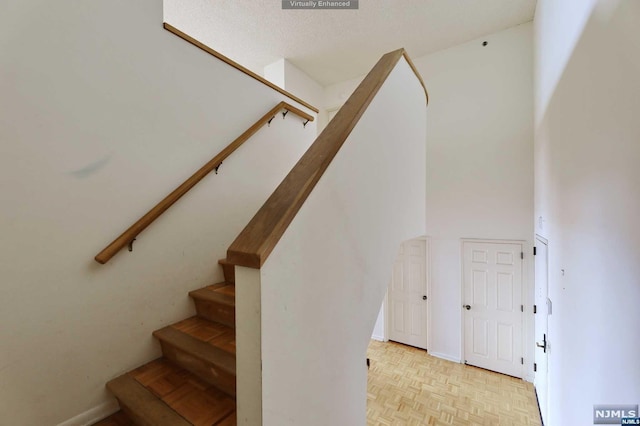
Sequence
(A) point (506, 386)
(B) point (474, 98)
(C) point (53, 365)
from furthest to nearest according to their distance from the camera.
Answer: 1. (B) point (474, 98)
2. (A) point (506, 386)
3. (C) point (53, 365)

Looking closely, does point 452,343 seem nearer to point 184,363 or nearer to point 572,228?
point 572,228

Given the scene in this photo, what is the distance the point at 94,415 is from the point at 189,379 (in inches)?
20.9

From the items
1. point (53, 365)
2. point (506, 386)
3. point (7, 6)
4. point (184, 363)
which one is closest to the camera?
point (7, 6)

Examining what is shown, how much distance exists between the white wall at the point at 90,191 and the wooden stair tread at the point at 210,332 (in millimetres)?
117

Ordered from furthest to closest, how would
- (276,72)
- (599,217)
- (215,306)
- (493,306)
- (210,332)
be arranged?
(276,72), (493,306), (215,306), (210,332), (599,217)

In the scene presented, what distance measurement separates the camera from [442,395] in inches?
123

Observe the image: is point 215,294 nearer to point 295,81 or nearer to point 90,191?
point 90,191

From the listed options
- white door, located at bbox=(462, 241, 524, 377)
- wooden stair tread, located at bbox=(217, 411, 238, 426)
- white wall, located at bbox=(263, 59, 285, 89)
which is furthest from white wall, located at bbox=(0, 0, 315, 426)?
white door, located at bbox=(462, 241, 524, 377)

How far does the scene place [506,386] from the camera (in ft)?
10.8

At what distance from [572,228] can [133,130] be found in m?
2.85

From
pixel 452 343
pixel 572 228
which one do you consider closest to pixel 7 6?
pixel 572 228

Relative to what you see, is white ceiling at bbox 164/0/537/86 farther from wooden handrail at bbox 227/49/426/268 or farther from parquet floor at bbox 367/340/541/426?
parquet floor at bbox 367/340/541/426

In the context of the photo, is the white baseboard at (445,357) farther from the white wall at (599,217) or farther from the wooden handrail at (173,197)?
the wooden handrail at (173,197)

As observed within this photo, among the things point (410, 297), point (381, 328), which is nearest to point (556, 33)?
point (410, 297)
